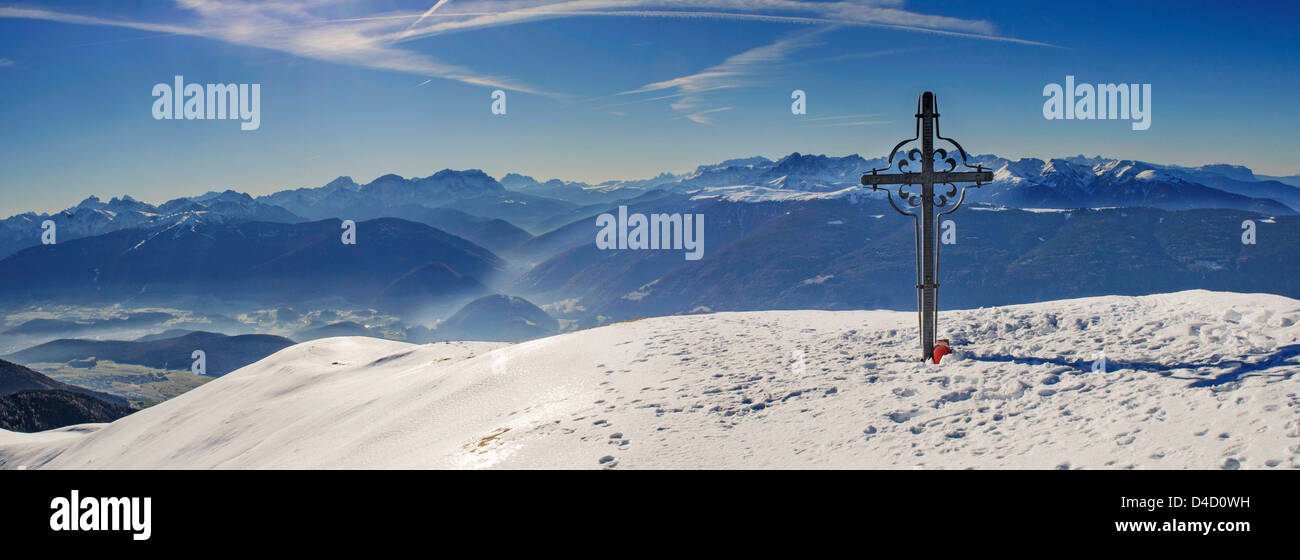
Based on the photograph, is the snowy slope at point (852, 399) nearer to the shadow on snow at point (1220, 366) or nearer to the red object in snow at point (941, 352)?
the shadow on snow at point (1220, 366)

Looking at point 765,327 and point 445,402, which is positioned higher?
point 765,327

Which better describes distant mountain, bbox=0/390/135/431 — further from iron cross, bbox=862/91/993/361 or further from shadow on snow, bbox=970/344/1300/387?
shadow on snow, bbox=970/344/1300/387

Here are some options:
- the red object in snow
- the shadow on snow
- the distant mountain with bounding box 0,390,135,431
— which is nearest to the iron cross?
the red object in snow

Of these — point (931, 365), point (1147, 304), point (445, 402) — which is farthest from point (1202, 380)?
point (445, 402)

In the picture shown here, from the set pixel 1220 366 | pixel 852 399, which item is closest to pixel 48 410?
pixel 852 399

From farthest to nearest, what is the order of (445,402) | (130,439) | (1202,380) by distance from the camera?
1. (130,439)
2. (445,402)
3. (1202,380)

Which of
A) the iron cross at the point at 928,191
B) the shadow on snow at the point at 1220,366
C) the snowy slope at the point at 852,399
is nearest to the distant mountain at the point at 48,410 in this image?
the snowy slope at the point at 852,399
